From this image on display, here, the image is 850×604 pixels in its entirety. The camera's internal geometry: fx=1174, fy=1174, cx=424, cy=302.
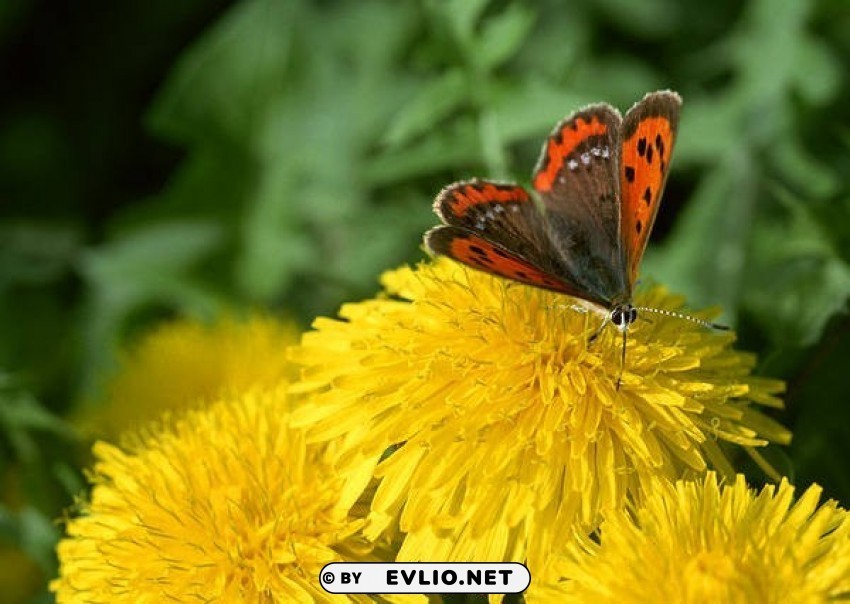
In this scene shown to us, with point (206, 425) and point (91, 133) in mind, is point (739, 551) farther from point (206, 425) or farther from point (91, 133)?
point (91, 133)

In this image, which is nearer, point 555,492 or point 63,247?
point 555,492

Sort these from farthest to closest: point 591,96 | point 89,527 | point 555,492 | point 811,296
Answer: point 591,96, point 811,296, point 89,527, point 555,492

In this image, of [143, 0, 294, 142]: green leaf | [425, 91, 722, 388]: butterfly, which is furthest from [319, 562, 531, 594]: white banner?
[143, 0, 294, 142]: green leaf

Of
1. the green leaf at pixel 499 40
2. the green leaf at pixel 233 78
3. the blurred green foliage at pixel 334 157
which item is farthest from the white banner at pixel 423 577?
the green leaf at pixel 233 78

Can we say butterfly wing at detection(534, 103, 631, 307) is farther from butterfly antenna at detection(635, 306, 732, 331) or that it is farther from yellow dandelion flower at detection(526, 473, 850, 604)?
yellow dandelion flower at detection(526, 473, 850, 604)

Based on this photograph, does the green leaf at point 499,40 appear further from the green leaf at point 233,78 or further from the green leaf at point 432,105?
the green leaf at point 233,78

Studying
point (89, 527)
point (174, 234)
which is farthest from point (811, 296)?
point (174, 234)

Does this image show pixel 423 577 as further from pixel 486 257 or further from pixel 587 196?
pixel 587 196
